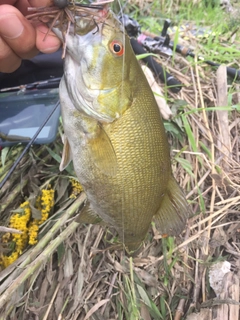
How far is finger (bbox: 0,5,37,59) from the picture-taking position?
130cm

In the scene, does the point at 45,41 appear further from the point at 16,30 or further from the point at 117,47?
the point at 117,47

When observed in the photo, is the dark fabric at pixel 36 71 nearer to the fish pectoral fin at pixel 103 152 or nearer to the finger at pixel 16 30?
the finger at pixel 16 30

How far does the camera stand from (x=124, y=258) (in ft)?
6.33

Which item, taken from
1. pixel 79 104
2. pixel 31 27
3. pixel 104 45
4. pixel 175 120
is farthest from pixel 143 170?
pixel 175 120

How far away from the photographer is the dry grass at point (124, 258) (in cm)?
182

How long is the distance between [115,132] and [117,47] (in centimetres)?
29

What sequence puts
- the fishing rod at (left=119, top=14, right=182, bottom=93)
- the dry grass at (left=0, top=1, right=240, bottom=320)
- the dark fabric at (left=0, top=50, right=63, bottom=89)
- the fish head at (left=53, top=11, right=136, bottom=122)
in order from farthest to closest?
1. the fishing rod at (left=119, top=14, right=182, bottom=93)
2. the dark fabric at (left=0, top=50, right=63, bottom=89)
3. the dry grass at (left=0, top=1, right=240, bottom=320)
4. the fish head at (left=53, top=11, right=136, bottom=122)

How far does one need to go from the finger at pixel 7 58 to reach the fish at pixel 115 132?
0.36 metres

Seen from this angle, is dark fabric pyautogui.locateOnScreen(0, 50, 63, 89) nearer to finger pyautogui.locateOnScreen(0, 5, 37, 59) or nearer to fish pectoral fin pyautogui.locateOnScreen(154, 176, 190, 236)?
finger pyautogui.locateOnScreen(0, 5, 37, 59)

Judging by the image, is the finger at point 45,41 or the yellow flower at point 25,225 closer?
the finger at point 45,41

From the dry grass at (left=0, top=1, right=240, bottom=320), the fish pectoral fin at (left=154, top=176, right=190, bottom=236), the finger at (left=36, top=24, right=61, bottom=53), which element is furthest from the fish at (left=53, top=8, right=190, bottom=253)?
the dry grass at (left=0, top=1, right=240, bottom=320)

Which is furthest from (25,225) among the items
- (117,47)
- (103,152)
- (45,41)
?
(117,47)

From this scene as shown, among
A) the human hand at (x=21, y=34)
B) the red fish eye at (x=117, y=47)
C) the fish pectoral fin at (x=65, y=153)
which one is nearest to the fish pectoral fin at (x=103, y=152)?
the fish pectoral fin at (x=65, y=153)

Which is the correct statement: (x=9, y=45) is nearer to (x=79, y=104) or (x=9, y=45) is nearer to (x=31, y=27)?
(x=31, y=27)
